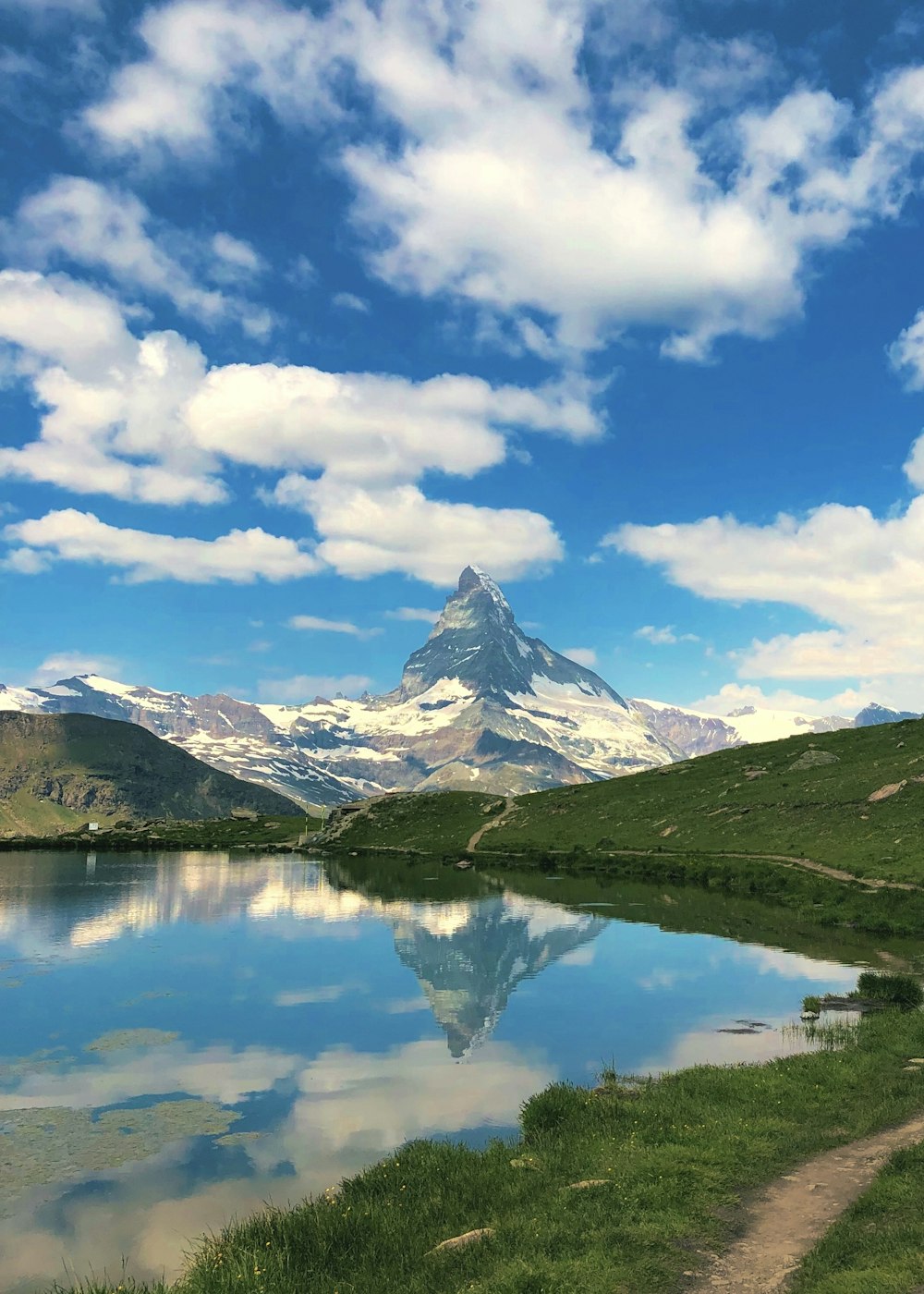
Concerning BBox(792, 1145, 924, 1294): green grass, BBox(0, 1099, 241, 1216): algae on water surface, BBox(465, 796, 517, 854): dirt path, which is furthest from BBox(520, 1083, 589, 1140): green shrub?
BBox(465, 796, 517, 854): dirt path

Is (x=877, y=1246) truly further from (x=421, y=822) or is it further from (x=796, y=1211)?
(x=421, y=822)

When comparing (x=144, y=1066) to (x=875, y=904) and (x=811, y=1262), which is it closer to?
(x=811, y=1262)

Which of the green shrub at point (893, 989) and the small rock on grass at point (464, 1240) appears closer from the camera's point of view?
the small rock on grass at point (464, 1240)

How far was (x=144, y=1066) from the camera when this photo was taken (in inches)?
1366

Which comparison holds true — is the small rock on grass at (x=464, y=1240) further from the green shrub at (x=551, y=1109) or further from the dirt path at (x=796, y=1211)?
the green shrub at (x=551, y=1109)

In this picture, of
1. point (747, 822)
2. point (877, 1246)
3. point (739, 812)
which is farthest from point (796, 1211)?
point (739, 812)

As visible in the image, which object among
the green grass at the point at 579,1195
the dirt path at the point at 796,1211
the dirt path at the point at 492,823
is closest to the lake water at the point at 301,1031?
the green grass at the point at 579,1195

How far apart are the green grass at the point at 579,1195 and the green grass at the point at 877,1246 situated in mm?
2238

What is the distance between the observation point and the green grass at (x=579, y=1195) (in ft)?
52.3

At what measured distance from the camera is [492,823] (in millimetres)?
156500

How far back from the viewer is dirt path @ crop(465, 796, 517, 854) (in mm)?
140425

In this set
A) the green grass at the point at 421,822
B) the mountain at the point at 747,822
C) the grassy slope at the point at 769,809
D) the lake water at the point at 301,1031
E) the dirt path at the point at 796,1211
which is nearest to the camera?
the dirt path at the point at 796,1211

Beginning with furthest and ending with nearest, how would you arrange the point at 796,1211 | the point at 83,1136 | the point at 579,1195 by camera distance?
1. the point at 83,1136
2. the point at 579,1195
3. the point at 796,1211

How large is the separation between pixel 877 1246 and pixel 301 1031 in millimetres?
29815
